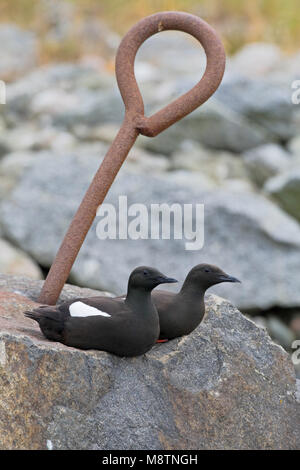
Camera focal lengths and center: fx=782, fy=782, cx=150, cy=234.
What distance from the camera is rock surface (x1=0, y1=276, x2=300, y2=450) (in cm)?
311

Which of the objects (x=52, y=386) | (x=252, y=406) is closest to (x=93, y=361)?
(x=52, y=386)

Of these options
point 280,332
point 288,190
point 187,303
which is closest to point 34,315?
point 187,303

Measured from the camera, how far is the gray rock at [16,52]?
45.3ft

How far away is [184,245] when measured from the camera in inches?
291

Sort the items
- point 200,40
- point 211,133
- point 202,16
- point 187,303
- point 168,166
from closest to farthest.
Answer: point 187,303
point 200,40
point 168,166
point 211,133
point 202,16

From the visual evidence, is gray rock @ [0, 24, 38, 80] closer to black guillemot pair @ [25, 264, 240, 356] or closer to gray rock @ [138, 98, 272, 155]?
gray rock @ [138, 98, 272, 155]

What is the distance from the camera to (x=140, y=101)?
3.89 metres

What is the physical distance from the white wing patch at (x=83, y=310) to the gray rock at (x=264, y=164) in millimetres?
6816

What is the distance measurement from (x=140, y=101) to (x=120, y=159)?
311 millimetres

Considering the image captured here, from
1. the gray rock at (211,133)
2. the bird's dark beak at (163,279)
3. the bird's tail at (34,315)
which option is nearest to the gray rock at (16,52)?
the gray rock at (211,133)

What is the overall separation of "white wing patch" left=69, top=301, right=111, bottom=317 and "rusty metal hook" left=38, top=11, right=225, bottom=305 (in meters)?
0.54

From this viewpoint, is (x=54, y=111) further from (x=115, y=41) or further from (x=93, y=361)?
(x=93, y=361)

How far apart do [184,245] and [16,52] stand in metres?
8.04

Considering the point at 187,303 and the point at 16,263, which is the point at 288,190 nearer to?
the point at 16,263
